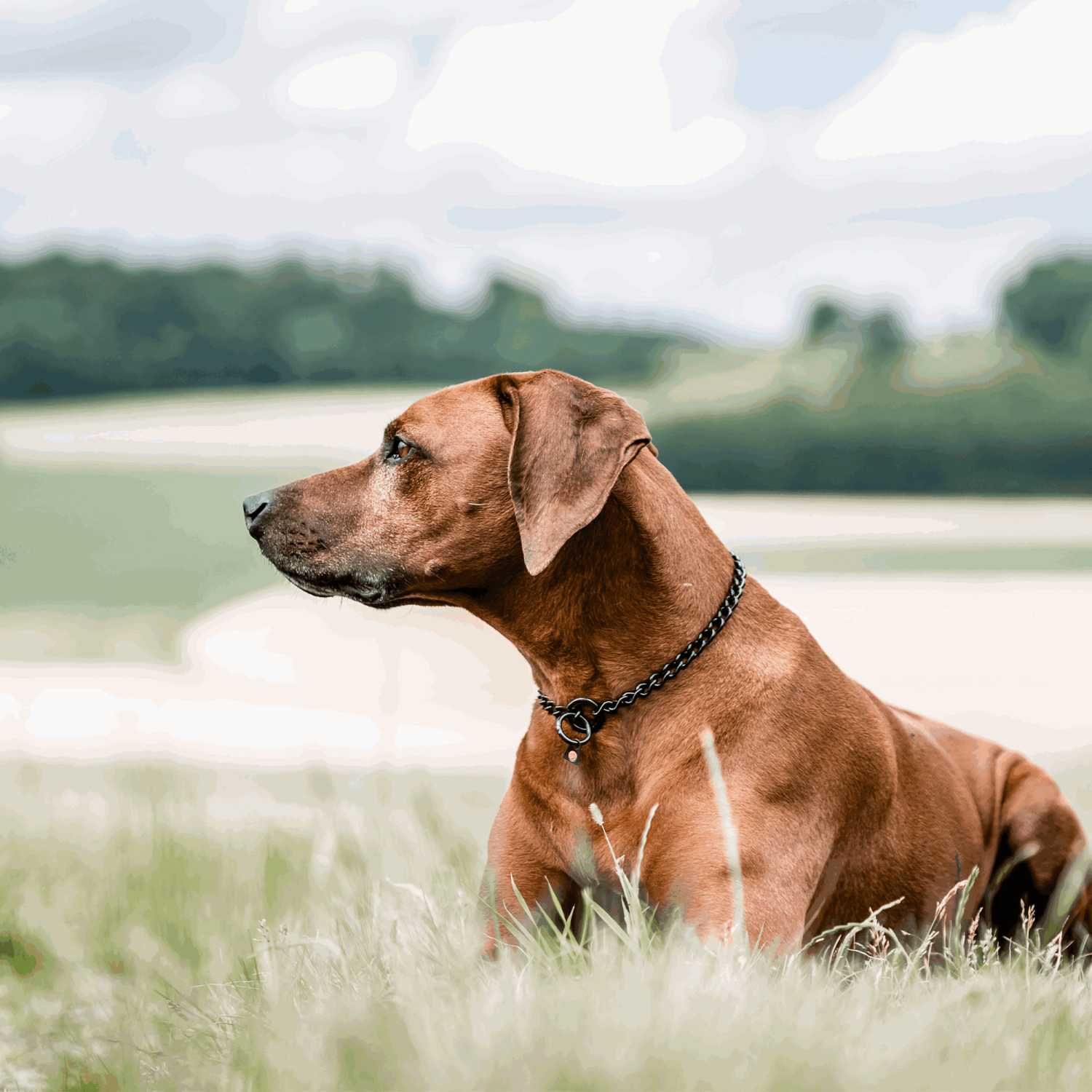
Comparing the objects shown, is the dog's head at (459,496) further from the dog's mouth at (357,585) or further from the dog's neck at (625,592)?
the dog's neck at (625,592)

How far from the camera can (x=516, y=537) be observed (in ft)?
9.73

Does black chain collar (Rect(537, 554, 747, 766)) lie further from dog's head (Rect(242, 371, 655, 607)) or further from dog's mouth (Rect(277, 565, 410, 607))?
dog's mouth (Rect(277, 565, 410, 607))

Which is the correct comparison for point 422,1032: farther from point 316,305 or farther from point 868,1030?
point 316,305

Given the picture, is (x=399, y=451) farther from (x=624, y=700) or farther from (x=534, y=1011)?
(x=534, y=1011)

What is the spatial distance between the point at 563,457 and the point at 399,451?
56 centimetres

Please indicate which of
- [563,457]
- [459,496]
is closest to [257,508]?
[459,496]

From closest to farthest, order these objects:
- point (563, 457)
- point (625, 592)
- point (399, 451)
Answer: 1. point (563, 457)
2. point (625, 592)
3. point (399, 451)

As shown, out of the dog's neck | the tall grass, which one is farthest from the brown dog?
the tall grass

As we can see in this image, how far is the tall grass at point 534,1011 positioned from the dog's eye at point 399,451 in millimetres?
1263

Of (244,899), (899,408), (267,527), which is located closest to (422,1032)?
(267,527)

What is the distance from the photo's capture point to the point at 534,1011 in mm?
2014

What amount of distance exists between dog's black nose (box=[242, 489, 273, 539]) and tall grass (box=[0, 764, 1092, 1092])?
3.72ft

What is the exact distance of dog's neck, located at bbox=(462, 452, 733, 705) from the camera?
9.43ft

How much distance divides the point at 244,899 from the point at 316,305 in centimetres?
1429
